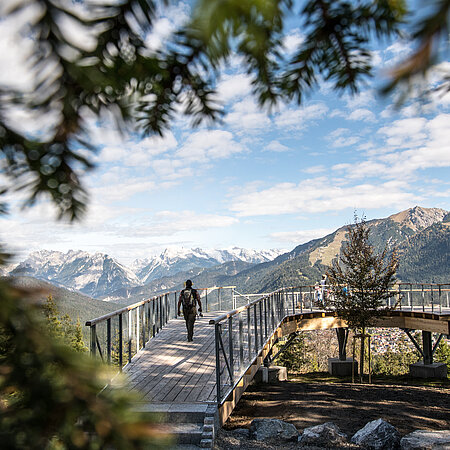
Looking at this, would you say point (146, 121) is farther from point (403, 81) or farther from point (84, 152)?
point (403, 81)

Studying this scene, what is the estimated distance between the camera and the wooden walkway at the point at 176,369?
6703 mm

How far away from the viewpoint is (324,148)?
4.21ft

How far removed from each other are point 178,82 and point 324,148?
25.5 inches

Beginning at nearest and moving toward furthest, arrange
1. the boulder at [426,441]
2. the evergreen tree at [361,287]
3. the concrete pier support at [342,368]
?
the boulder at [426,441] < the evergreen tree at [361,287] < the concrete pier support at [342,368]

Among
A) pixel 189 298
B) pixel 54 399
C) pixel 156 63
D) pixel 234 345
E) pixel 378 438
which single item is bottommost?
pixel 378 438

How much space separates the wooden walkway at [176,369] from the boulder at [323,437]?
219cm

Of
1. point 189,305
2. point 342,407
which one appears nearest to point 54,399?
point 189,305

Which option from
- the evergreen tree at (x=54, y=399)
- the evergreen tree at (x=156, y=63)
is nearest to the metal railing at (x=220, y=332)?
the evergreen tree at (x=156, y=63)

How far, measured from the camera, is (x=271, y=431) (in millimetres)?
8031

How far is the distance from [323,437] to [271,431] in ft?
3.32

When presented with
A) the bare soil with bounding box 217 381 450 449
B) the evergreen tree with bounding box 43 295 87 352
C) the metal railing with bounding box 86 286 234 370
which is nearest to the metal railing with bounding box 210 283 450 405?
the bare soil with bounding box 217 381 450 449

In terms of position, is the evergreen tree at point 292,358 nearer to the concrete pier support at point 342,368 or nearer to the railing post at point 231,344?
the concrete pier support at point 342,368

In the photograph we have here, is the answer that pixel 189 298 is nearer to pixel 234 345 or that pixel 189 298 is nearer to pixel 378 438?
pixel 234 345

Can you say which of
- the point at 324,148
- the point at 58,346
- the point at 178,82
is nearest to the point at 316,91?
the point at 178,82
